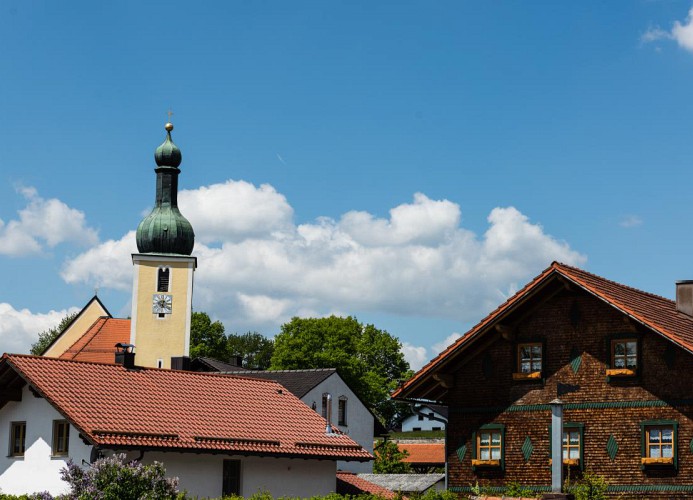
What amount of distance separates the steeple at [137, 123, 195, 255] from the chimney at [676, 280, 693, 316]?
153ft

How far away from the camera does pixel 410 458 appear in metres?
74.0

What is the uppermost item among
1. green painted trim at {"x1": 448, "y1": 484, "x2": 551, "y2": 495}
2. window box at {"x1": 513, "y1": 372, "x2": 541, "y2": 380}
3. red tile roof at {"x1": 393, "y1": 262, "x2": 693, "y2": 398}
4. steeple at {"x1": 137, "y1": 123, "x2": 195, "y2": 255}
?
steeple at {"x1": 137, "y1": 123, "x2": 195, "y2": 255}

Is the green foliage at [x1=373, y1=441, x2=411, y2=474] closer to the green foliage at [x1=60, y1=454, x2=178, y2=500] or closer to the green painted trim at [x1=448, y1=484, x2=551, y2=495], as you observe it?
the green painted trim at [x1=448, y1=484, x2=551, y2=495]

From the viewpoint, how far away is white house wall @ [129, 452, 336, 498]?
109ft

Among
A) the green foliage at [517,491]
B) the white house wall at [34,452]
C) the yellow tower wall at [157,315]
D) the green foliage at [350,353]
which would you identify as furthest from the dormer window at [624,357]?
the green foliage at [350,353]

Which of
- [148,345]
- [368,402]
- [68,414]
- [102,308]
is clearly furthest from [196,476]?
[368,402]

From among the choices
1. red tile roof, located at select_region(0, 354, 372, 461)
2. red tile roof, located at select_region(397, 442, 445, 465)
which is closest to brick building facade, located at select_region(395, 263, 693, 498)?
red tile roof, located at select_region(0, 354, 372, 461)

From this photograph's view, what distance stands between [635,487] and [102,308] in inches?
2280

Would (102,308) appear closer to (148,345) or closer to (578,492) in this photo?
(148,345)

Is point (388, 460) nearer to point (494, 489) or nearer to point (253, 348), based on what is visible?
point (494, 489)

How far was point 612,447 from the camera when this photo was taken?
28953mm

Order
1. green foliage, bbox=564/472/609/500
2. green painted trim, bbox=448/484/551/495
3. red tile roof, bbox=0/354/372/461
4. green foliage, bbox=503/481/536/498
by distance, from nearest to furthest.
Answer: green foliage, bbox=564/472/609/500 → green foliage, bbox=503/481/536/498 → green painted trim, bbox=448/484/551/495 → red tile roof, bbox=0/354/372/461

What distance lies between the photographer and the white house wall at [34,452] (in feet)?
107

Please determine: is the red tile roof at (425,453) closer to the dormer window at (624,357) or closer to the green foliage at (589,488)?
the dormer window at (624,357)
